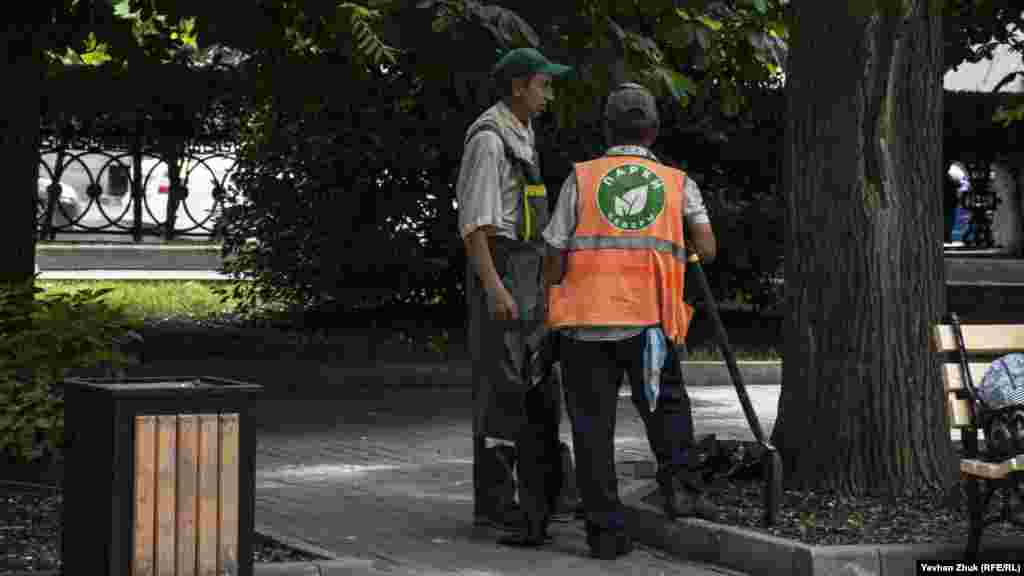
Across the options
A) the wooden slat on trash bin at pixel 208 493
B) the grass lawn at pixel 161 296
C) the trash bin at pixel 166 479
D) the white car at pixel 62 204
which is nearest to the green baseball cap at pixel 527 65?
the trash bin at pixel 166 479

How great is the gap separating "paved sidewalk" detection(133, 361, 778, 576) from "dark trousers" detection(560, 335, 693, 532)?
256 mm

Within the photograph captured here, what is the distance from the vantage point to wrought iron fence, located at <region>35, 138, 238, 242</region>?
22438 millimetres

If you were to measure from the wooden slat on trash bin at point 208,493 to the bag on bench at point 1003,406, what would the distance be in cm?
296

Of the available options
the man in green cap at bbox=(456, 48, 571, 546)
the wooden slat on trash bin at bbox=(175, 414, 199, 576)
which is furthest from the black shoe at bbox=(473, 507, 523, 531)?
the wooden slat on trash bin at bbox=(175, 414, 199, 576)

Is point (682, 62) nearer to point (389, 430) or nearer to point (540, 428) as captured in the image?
point (389, 430)

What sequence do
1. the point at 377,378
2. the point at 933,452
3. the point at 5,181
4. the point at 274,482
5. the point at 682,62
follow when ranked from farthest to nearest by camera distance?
the point at 377,378, the point at 5,181, the point at 682,62, the point at 274,482, the point at 933,452

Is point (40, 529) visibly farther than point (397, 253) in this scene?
No

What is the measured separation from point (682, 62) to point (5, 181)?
422 cm

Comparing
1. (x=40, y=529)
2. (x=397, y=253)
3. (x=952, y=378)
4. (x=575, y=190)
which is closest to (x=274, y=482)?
(x=40, y=529)

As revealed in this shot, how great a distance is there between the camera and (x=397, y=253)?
1653 centimetres

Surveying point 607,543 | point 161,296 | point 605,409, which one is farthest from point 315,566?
point 161,296

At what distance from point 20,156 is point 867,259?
6.08 metres

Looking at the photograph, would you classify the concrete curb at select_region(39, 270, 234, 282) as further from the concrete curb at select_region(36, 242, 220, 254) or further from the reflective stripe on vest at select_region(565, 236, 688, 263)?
the reflective stripe on vest at select_region(565, 236, 688, 263)

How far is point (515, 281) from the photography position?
26.7 feet
